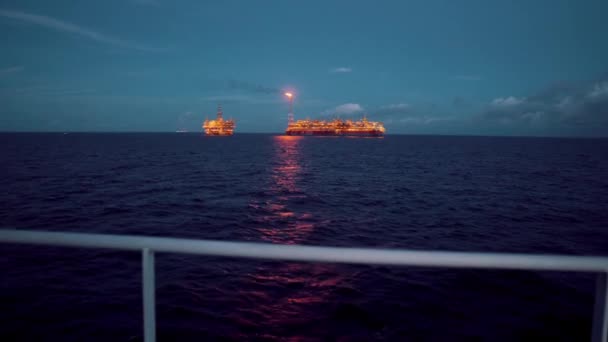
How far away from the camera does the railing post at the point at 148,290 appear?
1628 millimetres

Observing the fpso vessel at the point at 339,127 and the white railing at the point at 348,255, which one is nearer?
the white railing at the point at 348,255

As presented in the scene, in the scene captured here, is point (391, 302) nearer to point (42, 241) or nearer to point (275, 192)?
point (42, 241)

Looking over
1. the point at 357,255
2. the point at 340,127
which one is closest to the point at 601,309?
the point at 357,255

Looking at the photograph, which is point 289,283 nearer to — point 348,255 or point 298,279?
point 298,279

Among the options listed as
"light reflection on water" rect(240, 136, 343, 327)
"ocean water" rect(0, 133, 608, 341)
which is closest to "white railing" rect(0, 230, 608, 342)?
"ocean water" rect(0, 133, 608, 341)

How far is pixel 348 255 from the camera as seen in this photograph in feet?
4.89

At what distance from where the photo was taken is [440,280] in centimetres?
934

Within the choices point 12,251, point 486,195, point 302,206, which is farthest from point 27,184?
point 486,195

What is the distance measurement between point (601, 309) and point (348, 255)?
1096mm

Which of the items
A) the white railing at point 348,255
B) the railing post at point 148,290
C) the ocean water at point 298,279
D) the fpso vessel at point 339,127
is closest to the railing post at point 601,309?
the white railing at point 348,255

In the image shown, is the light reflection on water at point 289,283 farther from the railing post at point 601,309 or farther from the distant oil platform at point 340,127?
the distant oil platform at point 340,127

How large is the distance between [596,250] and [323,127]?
17557cm

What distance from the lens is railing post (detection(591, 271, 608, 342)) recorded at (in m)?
1.49

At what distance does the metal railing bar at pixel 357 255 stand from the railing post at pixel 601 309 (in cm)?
9
